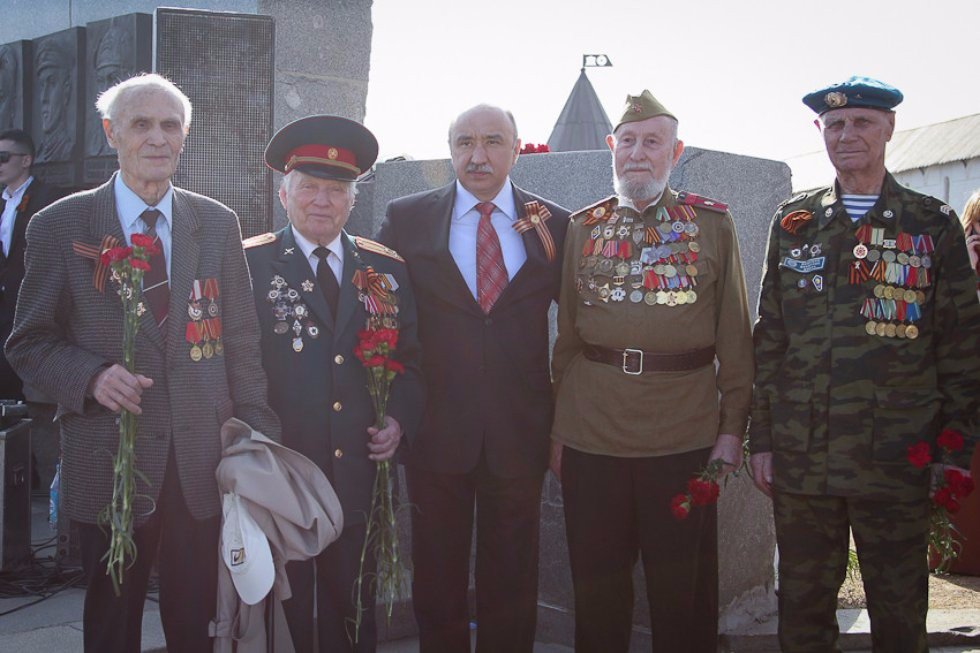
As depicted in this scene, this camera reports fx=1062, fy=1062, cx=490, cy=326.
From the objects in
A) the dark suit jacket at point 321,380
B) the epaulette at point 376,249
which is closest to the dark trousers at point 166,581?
the dark suit jacket at point 321,380

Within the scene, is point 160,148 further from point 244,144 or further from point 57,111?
point 57,111

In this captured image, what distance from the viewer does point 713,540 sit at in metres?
3.80

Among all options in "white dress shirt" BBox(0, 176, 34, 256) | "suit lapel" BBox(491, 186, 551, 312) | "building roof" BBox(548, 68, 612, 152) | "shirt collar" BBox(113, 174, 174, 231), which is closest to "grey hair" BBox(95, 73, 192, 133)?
"shirt collar" BBox(113, 174, 174, 231)

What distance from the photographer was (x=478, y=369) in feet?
12.4

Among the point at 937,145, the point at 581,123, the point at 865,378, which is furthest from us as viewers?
the point at 937,145

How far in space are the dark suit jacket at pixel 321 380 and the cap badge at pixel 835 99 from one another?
5.48 ft

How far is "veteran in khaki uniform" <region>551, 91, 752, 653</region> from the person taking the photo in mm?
3625

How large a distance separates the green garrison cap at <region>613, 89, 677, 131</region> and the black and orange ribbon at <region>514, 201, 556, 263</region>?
1.52ft

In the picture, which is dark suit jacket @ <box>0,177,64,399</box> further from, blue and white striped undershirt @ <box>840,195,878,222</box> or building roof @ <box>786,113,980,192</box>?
building roof @ <box>786,113,980,192</box>

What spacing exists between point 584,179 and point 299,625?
2.29 m

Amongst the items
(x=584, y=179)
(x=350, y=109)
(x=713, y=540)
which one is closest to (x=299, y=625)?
(x=713, y=540)

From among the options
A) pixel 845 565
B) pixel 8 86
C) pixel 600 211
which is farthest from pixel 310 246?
pixel 8 86

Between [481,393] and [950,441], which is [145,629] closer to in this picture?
[481,393]

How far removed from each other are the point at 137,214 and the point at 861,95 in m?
2.31
